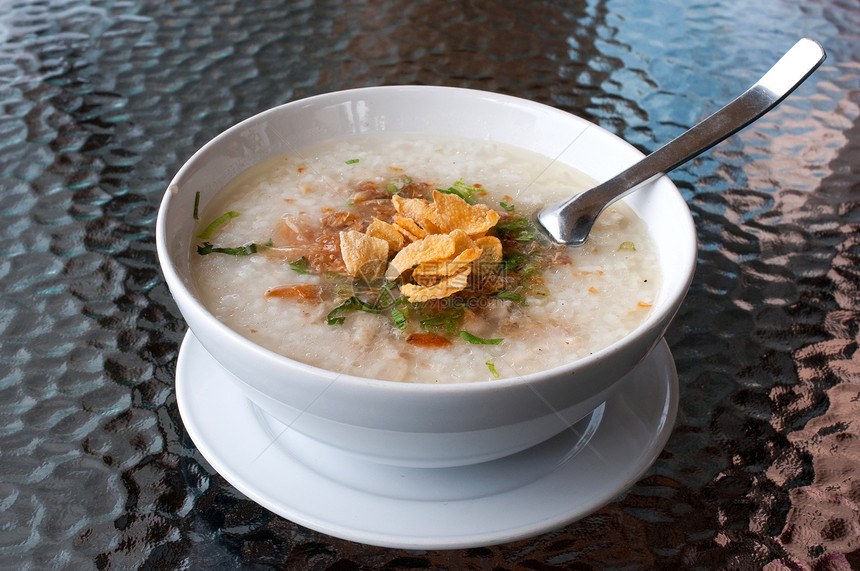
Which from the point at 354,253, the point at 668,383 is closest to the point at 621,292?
the point at 668,383

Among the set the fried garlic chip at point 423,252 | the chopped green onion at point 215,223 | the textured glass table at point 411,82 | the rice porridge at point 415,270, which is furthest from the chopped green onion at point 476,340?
the chopped green onion at point 215,223

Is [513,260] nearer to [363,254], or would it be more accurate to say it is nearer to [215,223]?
[363,254]

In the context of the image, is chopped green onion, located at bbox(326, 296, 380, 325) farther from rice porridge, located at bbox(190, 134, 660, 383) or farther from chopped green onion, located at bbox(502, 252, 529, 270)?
chopped green onion, located at bbox(502, 252, 529, 270)

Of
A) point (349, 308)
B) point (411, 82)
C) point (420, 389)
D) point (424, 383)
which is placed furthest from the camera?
point (411, 82)

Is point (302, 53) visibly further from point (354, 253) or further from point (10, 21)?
point (354, 253)

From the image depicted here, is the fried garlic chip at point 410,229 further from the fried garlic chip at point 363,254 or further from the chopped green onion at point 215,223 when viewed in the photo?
the chopped green onion at point 215,223

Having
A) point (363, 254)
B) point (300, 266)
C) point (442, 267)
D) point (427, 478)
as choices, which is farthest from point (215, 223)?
point (427, 478)

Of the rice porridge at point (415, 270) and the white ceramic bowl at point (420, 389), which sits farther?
the rice porridge at point (415, 270)

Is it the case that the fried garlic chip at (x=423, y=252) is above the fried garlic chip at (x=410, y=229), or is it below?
above
